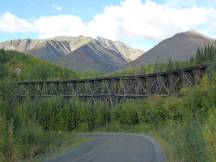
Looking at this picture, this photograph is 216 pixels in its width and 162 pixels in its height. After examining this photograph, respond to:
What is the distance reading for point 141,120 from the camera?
6097 cm

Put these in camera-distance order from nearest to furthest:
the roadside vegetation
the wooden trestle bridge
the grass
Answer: the grass < the roadside vegetation < the wooden trestle bridge

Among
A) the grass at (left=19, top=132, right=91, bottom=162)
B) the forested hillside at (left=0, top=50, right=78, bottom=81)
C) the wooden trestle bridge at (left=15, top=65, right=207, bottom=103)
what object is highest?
the forested hillside at (left=0, top=50, right=78, bottom=81)

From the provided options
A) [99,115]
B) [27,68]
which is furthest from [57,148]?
[27,68]

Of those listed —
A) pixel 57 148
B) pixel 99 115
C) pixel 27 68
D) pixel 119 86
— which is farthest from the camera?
pixel 27 68

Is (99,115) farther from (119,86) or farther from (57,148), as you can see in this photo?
(57,148)

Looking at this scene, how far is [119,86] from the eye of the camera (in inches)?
2744

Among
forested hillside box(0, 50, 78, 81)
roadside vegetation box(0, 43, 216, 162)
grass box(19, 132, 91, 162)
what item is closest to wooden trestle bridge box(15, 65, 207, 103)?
roadside vegetation box(0, 43, 216, 162)

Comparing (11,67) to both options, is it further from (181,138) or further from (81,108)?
(181,138)

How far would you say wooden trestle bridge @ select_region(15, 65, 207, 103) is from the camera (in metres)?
53.8

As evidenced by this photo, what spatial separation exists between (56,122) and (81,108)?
4376 mm

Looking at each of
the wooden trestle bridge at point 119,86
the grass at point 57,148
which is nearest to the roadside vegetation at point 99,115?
the grass at point 57,148

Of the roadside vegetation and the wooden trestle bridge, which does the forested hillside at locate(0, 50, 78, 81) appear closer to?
the wooden trestle bridge

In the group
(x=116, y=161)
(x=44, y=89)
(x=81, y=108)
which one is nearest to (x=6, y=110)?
(x=116, y=161)

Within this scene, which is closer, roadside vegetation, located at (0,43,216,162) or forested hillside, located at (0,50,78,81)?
roadside vegetation, located at (0,43,216,162)
